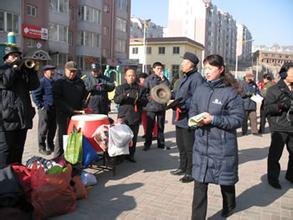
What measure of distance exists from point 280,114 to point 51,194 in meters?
3.44

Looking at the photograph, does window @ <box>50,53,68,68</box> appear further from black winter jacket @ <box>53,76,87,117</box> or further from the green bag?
the green bag

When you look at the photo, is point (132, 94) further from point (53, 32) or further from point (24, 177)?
point (53, 32)

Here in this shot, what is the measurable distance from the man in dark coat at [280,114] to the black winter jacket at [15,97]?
11.3 ft

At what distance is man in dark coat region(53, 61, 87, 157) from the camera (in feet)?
19.3

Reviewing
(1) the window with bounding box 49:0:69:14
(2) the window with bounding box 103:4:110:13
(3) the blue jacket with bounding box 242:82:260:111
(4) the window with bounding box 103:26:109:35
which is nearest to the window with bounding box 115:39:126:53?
(4) the window with bounding box 103:26:109:35

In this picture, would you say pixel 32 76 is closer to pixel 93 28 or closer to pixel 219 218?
pixel 219 218

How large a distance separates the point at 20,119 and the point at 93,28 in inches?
1442

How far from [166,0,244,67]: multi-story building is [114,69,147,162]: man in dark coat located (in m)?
78.0

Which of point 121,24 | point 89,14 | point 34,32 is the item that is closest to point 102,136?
point 34,32

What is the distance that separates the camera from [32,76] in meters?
4.60

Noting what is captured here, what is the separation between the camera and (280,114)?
16.8 feet

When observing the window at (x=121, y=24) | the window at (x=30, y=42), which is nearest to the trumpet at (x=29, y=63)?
the window at (x=30, y=42)

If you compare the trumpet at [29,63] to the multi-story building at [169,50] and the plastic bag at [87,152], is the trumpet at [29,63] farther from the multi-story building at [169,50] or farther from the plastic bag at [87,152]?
the multi-story building at [169,50]

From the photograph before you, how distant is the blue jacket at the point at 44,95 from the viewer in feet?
23.3
